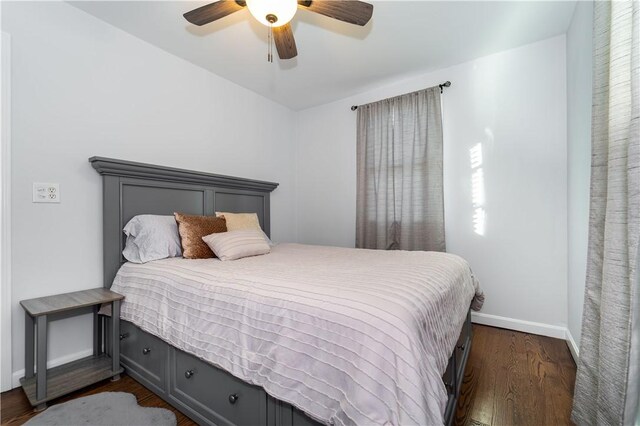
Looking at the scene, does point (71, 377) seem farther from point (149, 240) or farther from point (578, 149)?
point (578, 149)

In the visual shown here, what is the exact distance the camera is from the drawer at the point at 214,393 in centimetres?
117

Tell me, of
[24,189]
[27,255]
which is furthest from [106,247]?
[24,189]

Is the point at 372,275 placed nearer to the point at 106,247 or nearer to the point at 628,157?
the point at 628,157

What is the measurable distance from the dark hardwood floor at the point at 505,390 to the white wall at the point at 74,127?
17.3 inches

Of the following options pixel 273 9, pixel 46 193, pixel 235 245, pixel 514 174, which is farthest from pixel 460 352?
pixel 46 193

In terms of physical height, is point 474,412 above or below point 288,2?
below

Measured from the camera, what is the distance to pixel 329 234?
12.1ft

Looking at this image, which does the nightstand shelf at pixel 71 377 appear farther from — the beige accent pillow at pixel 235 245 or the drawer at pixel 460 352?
the drawer at pixel 460 352

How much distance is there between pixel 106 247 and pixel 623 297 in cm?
285

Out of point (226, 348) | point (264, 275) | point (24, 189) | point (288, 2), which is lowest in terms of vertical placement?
point (226, 348)

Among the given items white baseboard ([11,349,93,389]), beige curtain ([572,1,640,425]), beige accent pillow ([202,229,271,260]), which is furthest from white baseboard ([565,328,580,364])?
white baseboard ([11,349,93,389])

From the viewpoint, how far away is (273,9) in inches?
59.7

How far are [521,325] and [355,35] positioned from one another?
291 centimetres

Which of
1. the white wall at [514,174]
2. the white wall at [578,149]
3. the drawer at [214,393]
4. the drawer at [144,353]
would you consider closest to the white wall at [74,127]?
the drawer at [144,353]
